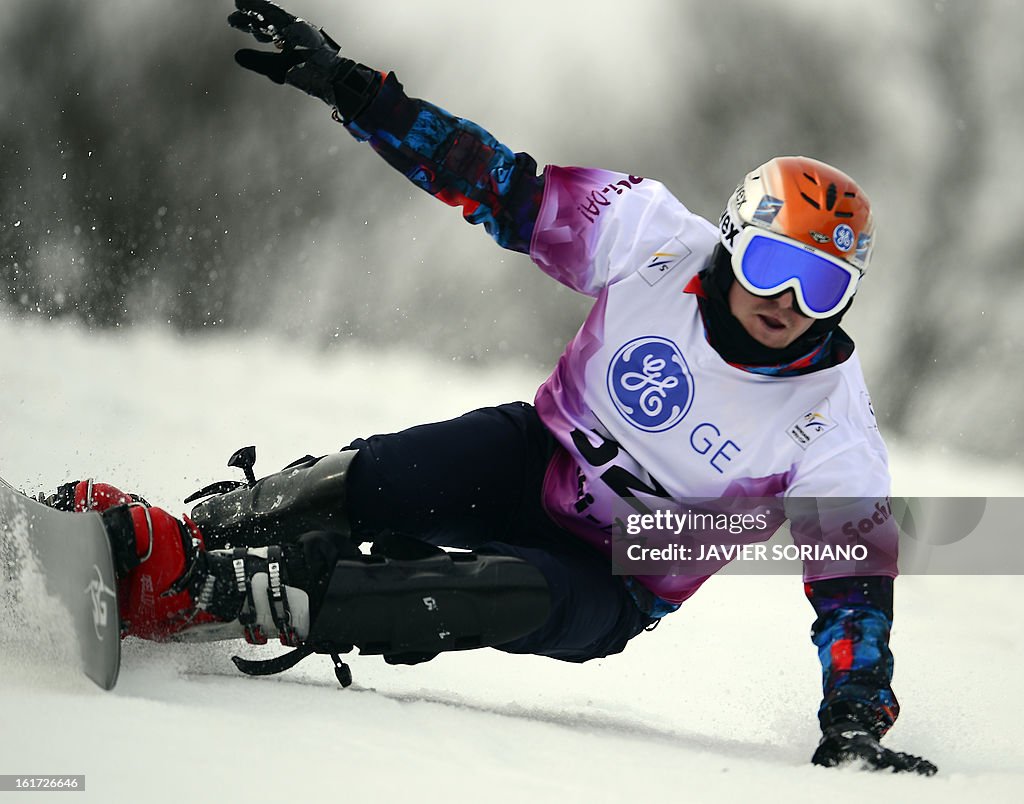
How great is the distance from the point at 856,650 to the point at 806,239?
0.83 m

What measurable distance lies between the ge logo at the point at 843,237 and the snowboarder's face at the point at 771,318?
142 mm

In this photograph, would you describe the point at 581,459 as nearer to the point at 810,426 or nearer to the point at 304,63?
the point at 810,426

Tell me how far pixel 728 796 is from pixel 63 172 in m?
6.01

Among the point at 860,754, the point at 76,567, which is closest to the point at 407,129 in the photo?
the point at 76,567

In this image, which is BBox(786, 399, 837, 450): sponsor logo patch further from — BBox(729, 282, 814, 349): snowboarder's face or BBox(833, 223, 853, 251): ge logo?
BBox(833, 223, 853, 251): ge logo

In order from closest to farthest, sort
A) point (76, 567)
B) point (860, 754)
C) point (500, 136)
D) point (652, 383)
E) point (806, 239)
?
1. point (76, 567)
2. point (860, 754)
3. point (806, 239)
4. point (652, 383)
5. point (500, 136)

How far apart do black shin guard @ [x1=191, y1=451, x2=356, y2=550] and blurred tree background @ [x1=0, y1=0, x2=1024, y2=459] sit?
3.69 m

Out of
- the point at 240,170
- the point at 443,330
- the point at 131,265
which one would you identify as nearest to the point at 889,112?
the point at 443,330

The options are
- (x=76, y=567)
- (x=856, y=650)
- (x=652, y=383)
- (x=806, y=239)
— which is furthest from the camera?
(x=652, y=383)

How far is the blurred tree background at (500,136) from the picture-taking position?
249 inches

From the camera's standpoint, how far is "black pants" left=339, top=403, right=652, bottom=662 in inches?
99.2

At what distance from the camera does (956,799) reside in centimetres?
183

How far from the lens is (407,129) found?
2594mm

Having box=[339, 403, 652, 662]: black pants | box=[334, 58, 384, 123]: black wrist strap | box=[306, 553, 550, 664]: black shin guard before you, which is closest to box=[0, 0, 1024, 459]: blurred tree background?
box=[339, 403, 652, 662]: black pants
